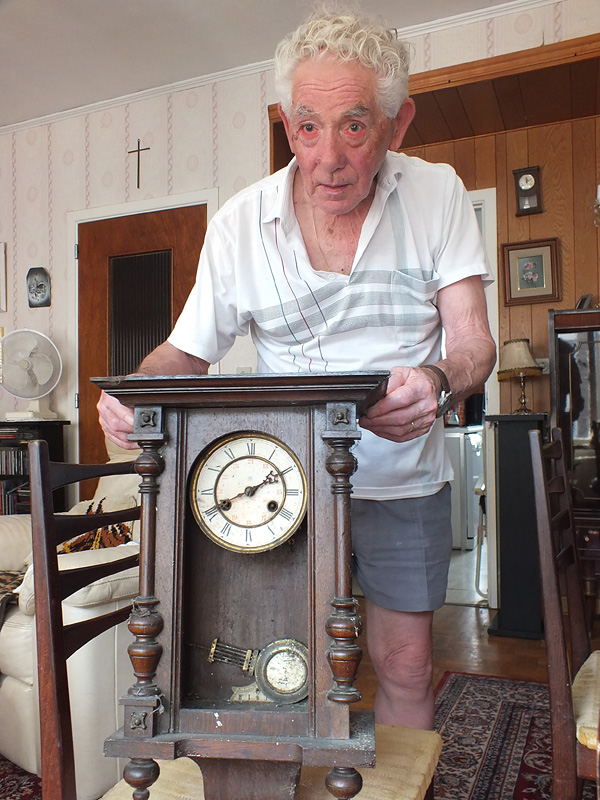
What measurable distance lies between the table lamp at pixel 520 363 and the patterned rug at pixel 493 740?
1.57 metres

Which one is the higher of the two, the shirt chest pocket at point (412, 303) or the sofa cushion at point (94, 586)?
the shirt chest pocket at point (412, 303)

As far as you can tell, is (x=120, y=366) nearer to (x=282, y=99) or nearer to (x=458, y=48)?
(x=458, y=48)

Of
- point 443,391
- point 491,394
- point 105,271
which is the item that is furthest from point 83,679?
point 105,271

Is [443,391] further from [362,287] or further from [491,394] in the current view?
[491,394]

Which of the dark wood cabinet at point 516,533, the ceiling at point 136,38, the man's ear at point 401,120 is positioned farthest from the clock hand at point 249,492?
the ceiling at point 136,38

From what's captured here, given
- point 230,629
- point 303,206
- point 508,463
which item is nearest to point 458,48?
point 508,463

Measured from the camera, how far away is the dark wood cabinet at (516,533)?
137 inches

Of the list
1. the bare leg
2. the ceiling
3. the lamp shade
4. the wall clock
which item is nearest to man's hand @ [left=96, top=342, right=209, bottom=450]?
the bare leg

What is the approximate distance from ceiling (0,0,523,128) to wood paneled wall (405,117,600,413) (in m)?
0.81

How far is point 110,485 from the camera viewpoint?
144 inches

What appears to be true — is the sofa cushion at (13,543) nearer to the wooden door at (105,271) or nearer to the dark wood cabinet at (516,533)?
the wooden door at (105,271)

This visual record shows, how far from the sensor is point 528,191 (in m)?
4.02

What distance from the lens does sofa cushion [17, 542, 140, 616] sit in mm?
1970

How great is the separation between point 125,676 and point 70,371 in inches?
120
